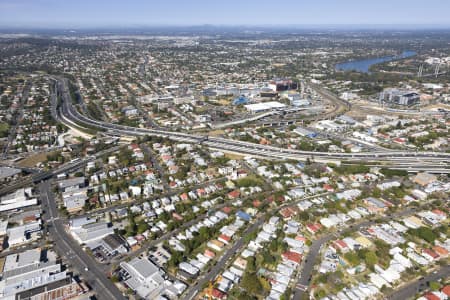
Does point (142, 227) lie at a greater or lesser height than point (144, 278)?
greater

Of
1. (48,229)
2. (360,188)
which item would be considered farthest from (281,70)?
(48,229)

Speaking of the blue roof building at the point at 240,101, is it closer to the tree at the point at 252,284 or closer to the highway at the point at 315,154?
the highway at the point at 315,154

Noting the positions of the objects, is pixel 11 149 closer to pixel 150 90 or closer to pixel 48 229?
pixel 48 229

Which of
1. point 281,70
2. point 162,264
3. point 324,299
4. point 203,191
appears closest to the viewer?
point 324,299

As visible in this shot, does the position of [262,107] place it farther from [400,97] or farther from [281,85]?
[400,97]

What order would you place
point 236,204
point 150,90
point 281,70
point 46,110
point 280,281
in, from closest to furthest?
point 280,281 → point 236,204 → point 46,110 → point 150,90 → point 281,70

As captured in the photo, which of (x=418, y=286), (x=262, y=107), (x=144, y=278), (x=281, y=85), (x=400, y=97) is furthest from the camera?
(x=281, y=85)

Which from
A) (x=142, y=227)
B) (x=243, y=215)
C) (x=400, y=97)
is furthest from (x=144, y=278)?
(x=400, y=97)

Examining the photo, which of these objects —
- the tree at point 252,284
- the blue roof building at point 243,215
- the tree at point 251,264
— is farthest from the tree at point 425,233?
the tree at point 252,284

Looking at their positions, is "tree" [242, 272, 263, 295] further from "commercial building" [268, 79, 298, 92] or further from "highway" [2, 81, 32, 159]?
"commercial building" [268, 79, 298, 92]
